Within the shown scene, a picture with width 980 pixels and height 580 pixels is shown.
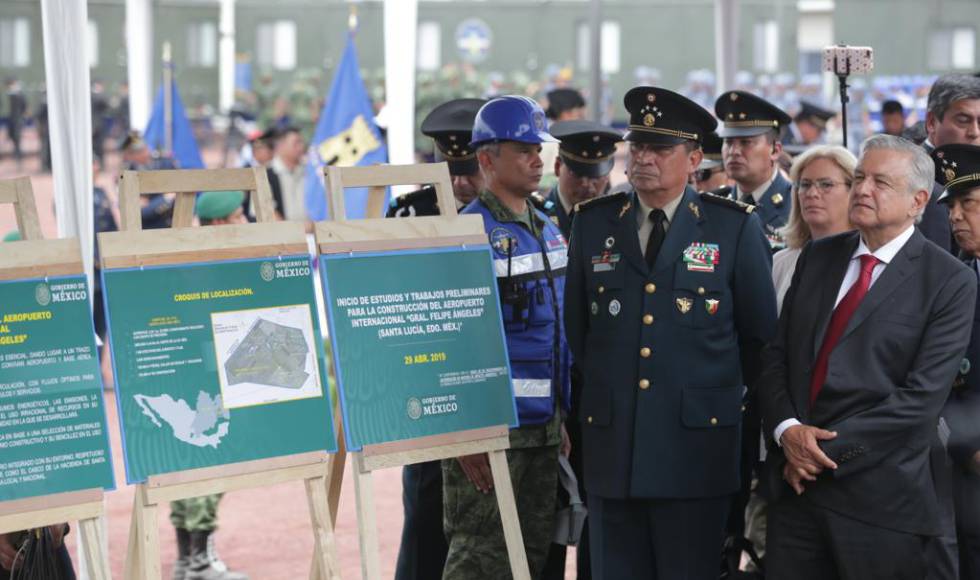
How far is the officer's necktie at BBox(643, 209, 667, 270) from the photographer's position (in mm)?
4090

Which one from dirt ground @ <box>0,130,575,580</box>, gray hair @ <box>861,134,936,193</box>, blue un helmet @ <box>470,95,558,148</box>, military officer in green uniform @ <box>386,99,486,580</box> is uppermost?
blue un helmet @ <box>470,95,558,148</box>

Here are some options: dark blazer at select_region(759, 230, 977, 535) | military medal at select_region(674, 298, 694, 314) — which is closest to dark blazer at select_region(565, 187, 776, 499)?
military medal at select_region(674, 298, 694, 314)

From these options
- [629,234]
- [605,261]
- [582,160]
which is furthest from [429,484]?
[582,160]

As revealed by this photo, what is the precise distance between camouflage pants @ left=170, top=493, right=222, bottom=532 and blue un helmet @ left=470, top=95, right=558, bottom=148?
2486 mm

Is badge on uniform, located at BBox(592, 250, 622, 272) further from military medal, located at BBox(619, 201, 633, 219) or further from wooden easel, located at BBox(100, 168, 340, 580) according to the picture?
wooden easel, located at BBox(100, 168, 340, 580)

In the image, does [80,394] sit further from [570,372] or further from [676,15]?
[676,15]

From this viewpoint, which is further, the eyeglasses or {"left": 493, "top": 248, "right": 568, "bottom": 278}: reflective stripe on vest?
the eyeglasses

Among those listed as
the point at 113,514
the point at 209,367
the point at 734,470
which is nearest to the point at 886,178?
the point at 734,470

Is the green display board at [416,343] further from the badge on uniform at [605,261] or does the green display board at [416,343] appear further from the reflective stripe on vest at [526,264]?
the badge on uniform at [605,261]

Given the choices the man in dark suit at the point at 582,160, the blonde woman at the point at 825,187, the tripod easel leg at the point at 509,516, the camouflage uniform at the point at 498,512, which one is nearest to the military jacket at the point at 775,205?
the man in dark suit at the point at 582,160

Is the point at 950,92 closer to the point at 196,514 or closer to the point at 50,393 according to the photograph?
the point at 50,393

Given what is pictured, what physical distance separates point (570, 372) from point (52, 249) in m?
1.82

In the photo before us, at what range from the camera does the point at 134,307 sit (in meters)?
3.74

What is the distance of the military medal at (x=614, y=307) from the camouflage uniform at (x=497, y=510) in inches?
20.1
